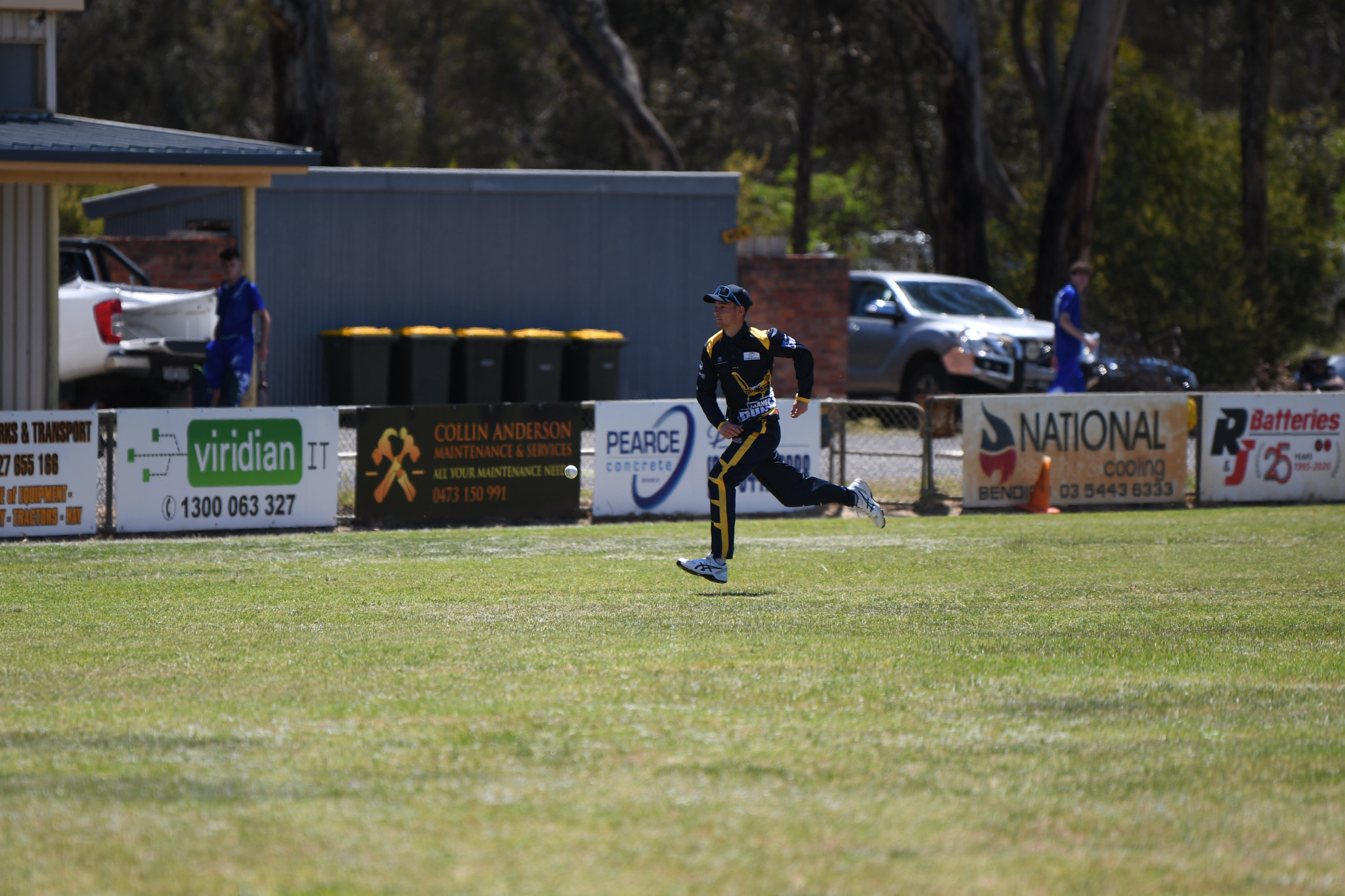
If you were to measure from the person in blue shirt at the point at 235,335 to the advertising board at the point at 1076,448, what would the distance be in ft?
21.2

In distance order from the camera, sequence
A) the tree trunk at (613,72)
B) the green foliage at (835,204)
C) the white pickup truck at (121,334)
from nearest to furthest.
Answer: the white pickup truck at (121,334), the tree trunk at (613,72), the green foliage at (835,204)

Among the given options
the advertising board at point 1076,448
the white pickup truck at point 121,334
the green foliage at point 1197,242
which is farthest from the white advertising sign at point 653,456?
the green foliage at point 1197,242

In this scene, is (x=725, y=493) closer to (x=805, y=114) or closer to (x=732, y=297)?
(x=732, y=297)

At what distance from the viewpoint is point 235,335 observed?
1423cm

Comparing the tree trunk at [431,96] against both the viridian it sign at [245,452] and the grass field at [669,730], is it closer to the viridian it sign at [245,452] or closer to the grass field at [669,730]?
the viridian it sign at [245,452]

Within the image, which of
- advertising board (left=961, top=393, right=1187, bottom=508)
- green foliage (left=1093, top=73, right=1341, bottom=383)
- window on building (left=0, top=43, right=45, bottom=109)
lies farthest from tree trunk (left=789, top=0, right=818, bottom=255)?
window on building (left=0, top=43, right=45, bottom=109)

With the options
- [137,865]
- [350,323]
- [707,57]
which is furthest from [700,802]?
[707,57]

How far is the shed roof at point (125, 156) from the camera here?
12867 mm

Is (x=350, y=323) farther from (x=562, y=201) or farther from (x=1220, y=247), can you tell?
(x=1220, y=247)

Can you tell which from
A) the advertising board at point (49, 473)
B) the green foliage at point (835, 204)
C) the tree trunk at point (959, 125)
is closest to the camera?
the advertising board at point (49, 473)

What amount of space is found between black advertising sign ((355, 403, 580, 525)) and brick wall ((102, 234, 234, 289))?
8.10m

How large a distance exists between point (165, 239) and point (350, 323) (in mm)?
2563

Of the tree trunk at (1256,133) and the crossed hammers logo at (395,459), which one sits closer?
the crossed hammers logo at (395,459)

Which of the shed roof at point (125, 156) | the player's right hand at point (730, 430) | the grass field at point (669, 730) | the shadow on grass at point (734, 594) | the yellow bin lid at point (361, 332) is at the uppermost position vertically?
the shed roof at point (125, 156)
